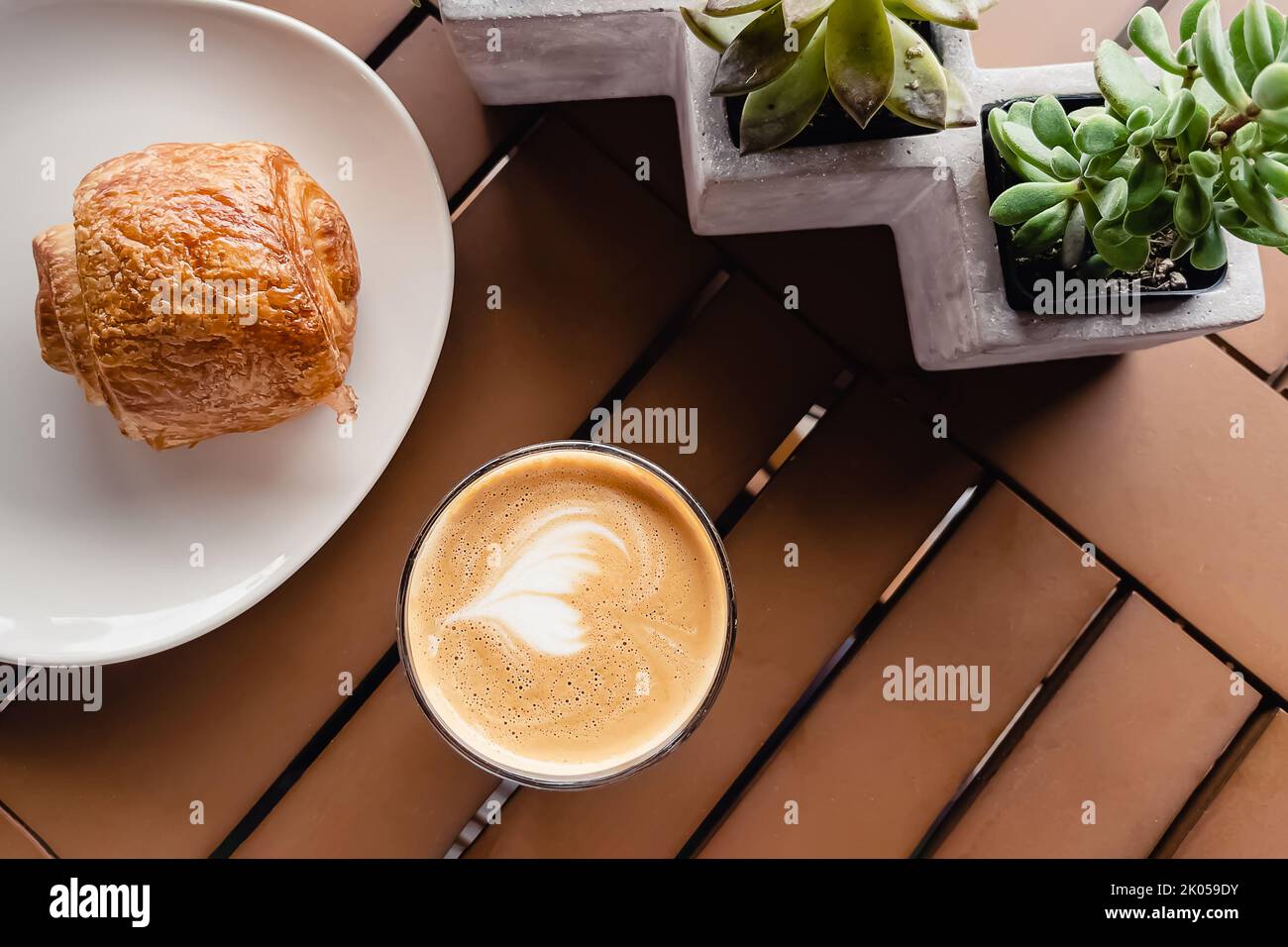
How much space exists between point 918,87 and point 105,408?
82 cm

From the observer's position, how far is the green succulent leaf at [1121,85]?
2.26 ft

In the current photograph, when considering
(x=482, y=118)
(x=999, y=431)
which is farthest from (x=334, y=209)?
(x=999, y=431)

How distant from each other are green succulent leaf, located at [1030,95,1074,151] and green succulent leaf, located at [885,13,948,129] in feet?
0.29

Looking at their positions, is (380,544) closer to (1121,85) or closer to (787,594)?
(787,594)

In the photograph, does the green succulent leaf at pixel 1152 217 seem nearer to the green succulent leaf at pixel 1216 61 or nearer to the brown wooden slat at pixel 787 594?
the green succulent leaf at pixel 1216 61

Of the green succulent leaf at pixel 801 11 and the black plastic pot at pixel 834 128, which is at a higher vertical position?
the green succulent leaf at pixel 801 11

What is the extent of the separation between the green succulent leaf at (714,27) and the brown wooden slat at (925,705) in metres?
0.55

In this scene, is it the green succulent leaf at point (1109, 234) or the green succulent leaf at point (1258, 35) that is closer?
the green succulent leaf at point (1258, 35)

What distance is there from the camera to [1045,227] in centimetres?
75

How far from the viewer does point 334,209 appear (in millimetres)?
900

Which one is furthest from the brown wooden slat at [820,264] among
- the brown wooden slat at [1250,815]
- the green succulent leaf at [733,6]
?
the brown wooden slat at [1250,815]

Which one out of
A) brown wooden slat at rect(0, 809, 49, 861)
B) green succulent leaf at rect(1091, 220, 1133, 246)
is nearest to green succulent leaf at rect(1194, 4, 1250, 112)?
green succulent leaf at rect(1091, 220, 1133, 246)

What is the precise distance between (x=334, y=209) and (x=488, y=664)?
1.52 ft

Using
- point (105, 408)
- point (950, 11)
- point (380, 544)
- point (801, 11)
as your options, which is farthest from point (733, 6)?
point (105, 408)
